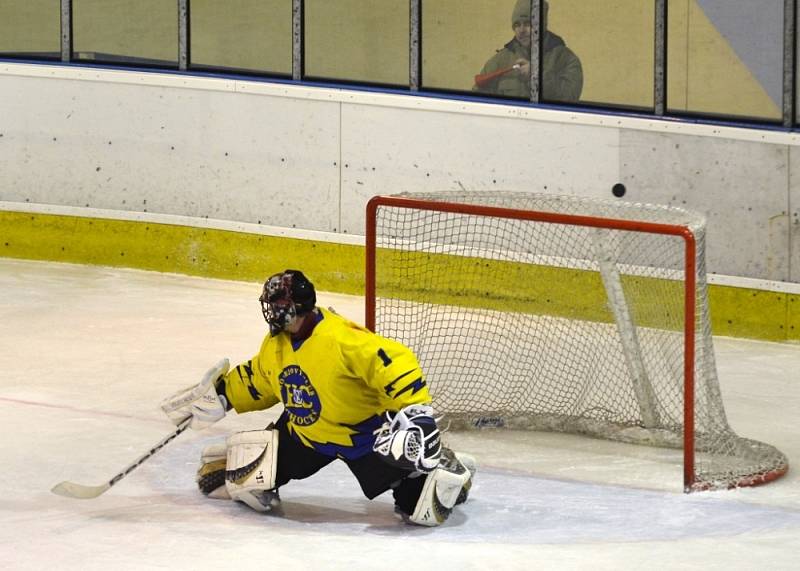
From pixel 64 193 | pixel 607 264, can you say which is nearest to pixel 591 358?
pixel 607 264

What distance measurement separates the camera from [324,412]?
17.8ft

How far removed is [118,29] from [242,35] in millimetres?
790

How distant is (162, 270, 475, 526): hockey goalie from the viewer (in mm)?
5230

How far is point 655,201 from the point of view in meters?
8.23

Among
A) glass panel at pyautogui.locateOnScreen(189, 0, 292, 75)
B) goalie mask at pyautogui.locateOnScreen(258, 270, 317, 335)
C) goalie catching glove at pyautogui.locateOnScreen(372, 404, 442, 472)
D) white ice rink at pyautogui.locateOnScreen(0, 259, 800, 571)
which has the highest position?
glass panel at pyautogui.locateOnScreen(189, 0, 292, 75)

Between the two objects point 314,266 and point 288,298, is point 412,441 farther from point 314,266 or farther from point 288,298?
point 314,266

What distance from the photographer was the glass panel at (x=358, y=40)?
9133 mm

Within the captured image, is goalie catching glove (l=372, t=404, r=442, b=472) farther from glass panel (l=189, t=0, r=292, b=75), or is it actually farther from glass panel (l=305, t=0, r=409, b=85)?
glass panel (l=189, t=0, r=292, b=75)

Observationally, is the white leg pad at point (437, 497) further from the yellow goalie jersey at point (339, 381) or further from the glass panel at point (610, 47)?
the glass panel at point (610, 47)

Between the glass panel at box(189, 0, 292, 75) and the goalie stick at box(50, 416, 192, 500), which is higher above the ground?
the glass panel at box(189, 0, 292, 75)

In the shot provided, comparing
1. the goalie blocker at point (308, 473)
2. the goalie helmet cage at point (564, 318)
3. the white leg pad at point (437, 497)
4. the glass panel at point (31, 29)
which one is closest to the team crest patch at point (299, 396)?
the goalie blocker at point (308, 473)

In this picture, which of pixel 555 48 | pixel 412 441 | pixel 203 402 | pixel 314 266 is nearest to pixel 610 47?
pixel 555 48

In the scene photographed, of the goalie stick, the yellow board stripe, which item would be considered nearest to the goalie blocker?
the goalie stick

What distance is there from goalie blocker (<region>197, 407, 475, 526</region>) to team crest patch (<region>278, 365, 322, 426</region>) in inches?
5.3
